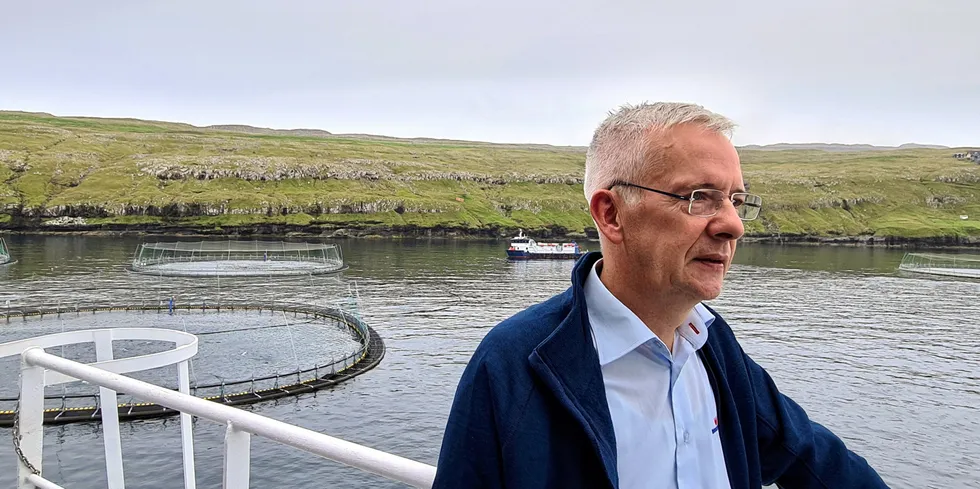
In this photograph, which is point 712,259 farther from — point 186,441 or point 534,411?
point 186,441

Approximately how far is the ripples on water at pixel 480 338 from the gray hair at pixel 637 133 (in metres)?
26.3

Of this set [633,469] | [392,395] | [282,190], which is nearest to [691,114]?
[633,469]

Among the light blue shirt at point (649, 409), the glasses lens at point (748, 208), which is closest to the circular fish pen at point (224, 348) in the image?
the light blue shirt at point (649, 409)

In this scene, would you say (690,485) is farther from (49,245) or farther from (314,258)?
(49,245)

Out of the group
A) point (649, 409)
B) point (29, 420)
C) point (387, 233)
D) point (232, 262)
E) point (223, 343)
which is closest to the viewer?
point (649, 409)

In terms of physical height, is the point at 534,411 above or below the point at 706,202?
below

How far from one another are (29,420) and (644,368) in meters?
4.94

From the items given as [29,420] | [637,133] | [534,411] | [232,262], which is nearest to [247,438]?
[534,411]

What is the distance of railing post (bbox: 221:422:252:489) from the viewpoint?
3309 mm

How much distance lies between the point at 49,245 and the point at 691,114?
132645 mm

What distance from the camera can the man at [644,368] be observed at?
233 cm

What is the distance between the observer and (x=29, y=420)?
5227mm

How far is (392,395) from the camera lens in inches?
1489

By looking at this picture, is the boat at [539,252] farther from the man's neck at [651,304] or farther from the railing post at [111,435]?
the man's neck at [651,304]
